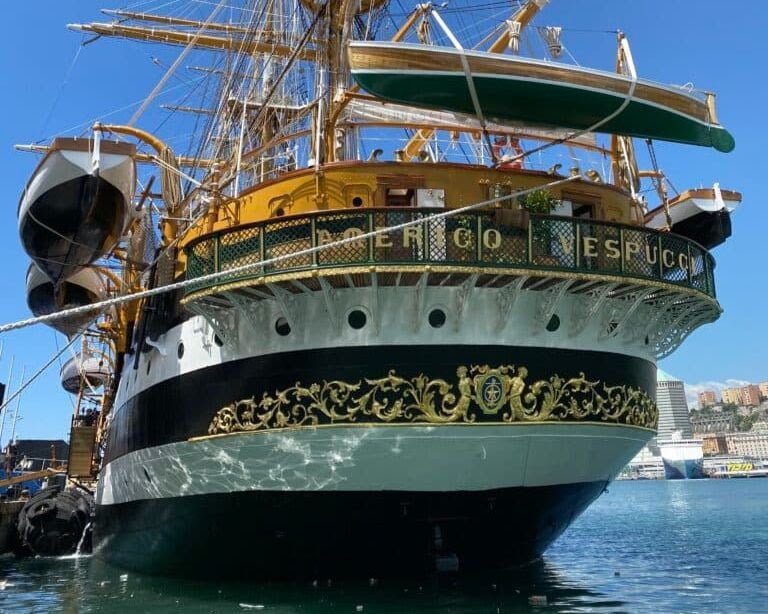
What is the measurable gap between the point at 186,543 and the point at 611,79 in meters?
13.0

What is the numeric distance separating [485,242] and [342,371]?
346 centimetres

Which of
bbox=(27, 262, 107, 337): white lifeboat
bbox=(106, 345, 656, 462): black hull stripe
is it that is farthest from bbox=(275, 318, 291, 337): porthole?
bbox=(27, 262, 107, 337): white lifeboat

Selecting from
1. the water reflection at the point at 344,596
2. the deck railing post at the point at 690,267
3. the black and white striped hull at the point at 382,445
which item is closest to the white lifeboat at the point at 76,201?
the black and white striped hull at the point at 382,445

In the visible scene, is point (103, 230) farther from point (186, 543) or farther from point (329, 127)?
point (186, 543)

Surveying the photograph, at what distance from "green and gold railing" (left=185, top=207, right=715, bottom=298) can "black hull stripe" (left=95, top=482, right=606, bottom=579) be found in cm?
433

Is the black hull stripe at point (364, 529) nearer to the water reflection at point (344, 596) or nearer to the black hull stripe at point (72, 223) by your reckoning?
the water reflection at point (344, 596)

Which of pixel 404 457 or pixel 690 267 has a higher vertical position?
pixel 690 267

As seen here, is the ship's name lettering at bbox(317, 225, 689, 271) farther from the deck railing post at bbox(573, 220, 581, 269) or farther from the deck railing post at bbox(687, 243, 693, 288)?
the deck railing post at bbox(687, 243, 693, 288)

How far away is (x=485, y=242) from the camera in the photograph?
1362 cm

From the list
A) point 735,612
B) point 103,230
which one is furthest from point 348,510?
point 103,230

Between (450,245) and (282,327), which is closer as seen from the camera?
(450,245)

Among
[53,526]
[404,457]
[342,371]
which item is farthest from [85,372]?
[404,457]

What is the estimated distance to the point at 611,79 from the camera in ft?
49.0

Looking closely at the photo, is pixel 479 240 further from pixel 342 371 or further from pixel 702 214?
pixel 702 214
